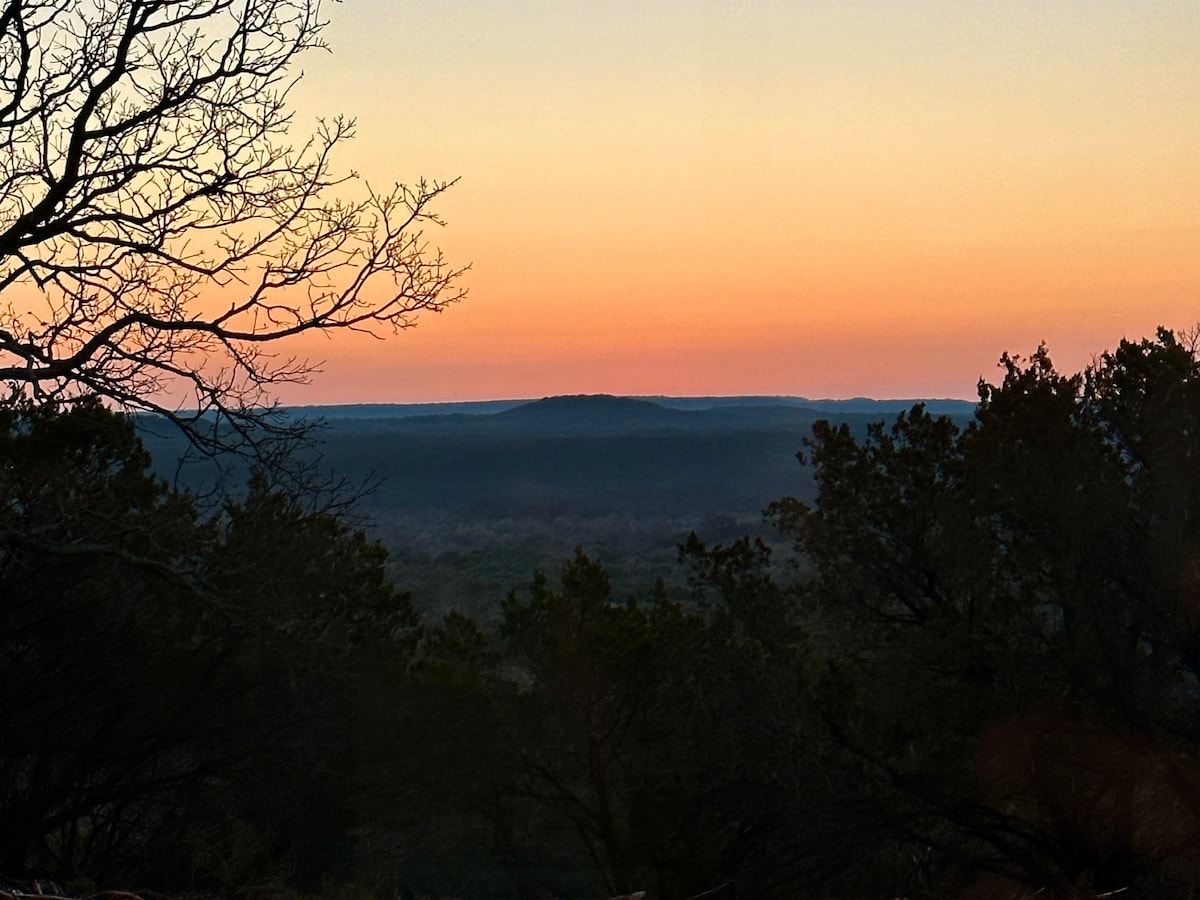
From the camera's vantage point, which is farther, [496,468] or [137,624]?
[496,468]

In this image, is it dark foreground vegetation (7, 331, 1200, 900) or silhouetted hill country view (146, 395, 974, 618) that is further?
silhouetted hill country view (146, 395, 974, 618)

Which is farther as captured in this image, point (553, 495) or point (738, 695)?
point (553, 495)

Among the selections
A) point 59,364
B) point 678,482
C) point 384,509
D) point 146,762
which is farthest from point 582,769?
point 678,482

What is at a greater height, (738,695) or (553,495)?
(738,695)

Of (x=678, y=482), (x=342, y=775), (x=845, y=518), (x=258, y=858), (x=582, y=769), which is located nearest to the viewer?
(x=258, y=858)

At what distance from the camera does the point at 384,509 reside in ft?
509

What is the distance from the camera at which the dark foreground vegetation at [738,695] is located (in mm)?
13289

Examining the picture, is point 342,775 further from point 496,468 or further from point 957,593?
point 496,468

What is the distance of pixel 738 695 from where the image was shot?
54.6 ft

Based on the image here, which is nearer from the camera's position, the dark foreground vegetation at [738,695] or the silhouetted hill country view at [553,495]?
the dark foreground vegetation at [738,695]

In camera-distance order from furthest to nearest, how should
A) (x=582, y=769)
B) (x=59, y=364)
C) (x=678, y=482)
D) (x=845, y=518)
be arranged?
(x=678, y=482)
(x=582, y=769)
(x=845, y=518)
(x=59, y=364)

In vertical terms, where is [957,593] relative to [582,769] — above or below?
above

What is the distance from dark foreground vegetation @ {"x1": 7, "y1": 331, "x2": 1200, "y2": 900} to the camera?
1329 cm

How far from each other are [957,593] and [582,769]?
7184 mm
